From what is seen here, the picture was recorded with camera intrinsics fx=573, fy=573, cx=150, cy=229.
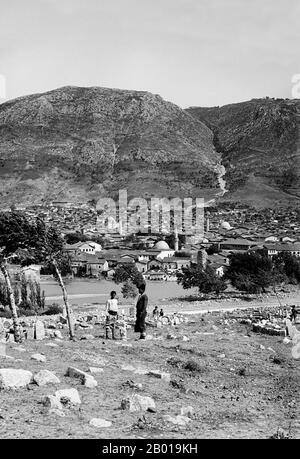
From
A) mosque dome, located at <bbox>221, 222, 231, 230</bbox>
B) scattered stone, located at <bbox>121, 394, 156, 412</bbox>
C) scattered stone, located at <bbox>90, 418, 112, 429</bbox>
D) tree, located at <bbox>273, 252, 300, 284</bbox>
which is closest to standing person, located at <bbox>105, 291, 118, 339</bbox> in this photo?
scattered stone, located at <bbox>121, 394, 156, 412</bbox>

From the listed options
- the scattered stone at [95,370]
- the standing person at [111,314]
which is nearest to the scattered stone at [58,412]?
the scattered stone at [95,370]

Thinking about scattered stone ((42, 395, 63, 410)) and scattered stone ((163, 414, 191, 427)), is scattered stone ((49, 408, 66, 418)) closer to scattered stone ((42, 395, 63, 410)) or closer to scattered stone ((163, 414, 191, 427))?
scattered stone ((42, 395, 63, 410))

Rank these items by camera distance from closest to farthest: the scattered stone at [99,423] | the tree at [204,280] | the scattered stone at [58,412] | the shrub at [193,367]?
the scattered stone at [99,423]
the scattered stone at [58,412]
the shrub at [193,367]
the tree at [204,280]

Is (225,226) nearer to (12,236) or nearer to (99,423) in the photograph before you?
(12,236)

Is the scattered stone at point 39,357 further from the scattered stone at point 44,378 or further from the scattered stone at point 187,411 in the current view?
the scattered stone at point 187,411

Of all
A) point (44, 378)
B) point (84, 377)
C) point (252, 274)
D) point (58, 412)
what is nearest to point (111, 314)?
point (84, 377)
